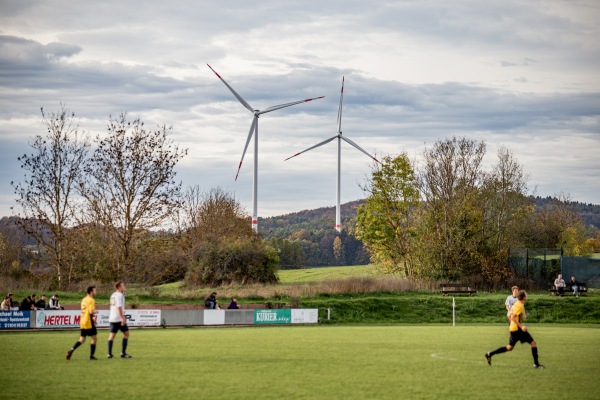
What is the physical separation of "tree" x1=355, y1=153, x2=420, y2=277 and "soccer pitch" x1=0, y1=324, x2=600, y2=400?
47.2 meters

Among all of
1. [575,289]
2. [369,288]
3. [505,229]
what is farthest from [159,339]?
[505,229]

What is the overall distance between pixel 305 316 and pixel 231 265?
2008cm

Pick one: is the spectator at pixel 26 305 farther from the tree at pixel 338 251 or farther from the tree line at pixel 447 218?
the tree at pixel 338 251

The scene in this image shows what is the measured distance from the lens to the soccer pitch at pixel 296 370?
16719 mm

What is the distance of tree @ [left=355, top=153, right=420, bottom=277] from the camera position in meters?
78.8

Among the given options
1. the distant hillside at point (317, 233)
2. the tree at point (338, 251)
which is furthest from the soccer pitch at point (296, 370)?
the tree at point (338, 251)

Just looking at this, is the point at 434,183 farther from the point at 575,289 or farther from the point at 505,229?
the point at 575,289

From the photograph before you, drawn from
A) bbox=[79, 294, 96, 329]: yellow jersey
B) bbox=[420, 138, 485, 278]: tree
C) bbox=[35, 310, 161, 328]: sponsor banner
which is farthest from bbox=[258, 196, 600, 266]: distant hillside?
bbox=[79, 294, 96, 329]: yellow jersey

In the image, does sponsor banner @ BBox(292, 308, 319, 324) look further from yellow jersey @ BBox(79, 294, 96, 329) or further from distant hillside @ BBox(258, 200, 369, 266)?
distant hillside @ BBox(258, 200, 369, 266)

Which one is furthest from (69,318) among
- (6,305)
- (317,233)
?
(317,233)

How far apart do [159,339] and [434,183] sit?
47.2 metres

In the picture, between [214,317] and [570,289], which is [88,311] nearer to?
[214,317]

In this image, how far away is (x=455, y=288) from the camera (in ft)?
213

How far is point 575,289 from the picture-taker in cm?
5741
